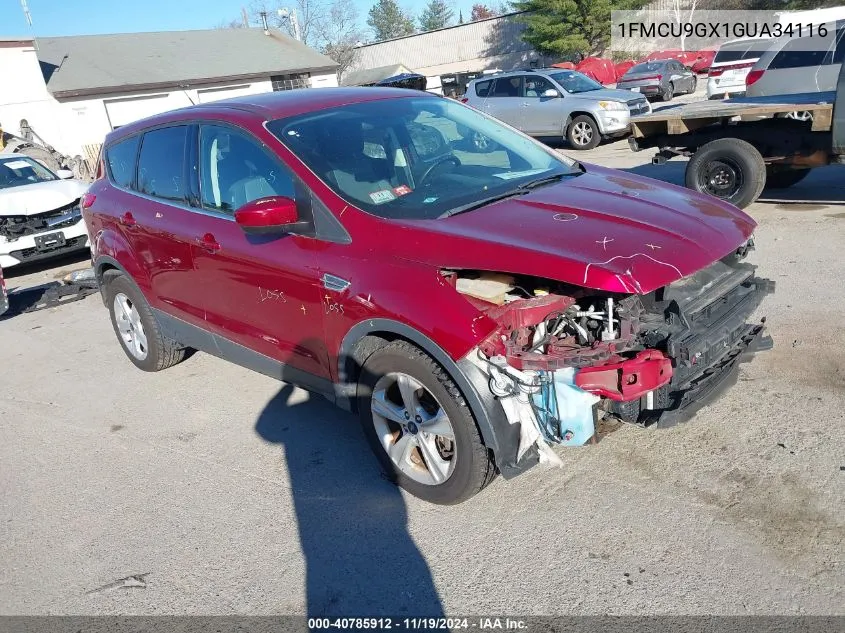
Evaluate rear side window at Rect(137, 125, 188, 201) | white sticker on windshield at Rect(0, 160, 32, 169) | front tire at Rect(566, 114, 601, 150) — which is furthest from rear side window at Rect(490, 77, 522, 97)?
rear side window at Rect(137, 125, 188, 201)

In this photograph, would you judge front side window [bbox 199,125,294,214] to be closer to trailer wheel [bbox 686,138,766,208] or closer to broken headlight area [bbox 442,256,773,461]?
broken headlight area [bbox 442,256,773,461]

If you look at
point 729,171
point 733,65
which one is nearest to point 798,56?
point 729,171

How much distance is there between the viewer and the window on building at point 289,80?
34.2m

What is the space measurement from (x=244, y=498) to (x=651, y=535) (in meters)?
2.05

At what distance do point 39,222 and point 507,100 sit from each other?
411 inches

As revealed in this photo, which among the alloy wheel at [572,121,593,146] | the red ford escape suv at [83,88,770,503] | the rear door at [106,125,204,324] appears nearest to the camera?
the red ford escape suv at [83,88,770,503]

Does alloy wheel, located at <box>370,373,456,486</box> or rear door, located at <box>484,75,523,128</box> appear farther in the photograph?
rear door, located at <box>484,75,523,128</box>

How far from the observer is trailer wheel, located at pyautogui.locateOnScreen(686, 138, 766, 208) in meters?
7.81

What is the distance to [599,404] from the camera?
313 centimetres

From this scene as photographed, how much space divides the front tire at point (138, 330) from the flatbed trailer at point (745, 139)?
19.8 ft

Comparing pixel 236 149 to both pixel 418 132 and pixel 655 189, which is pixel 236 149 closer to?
pixel 418 132

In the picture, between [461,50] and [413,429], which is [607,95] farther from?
[461,50]

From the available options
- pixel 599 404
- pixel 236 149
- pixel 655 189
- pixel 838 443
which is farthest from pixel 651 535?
pixel 236 149

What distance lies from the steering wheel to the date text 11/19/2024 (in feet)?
6.93
